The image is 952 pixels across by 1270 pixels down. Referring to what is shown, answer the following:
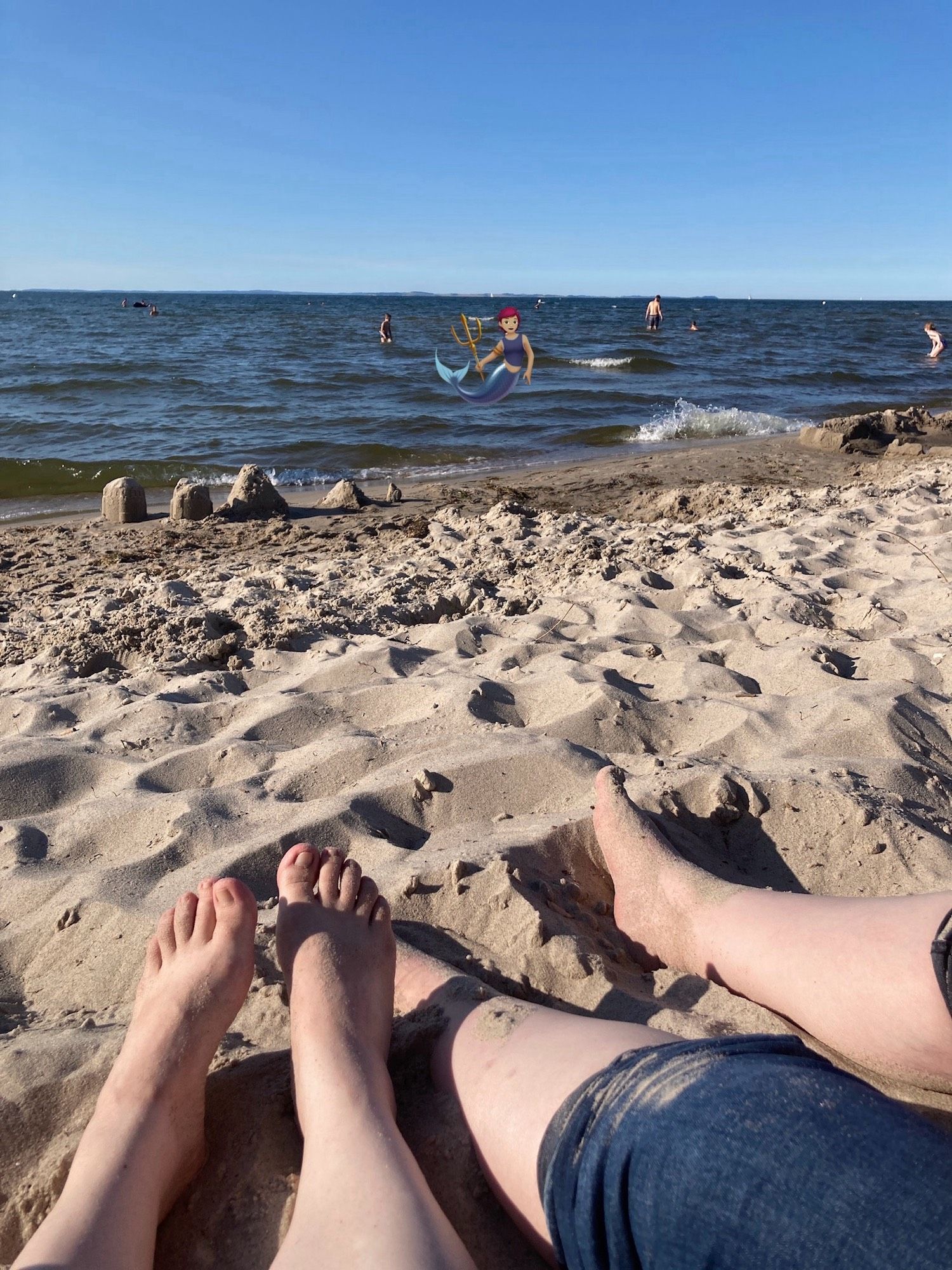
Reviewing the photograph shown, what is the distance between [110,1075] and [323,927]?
1.18 ft

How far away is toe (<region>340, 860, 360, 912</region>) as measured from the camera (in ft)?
4.88

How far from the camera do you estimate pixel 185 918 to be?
4.71ft

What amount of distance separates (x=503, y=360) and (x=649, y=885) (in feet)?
12.3

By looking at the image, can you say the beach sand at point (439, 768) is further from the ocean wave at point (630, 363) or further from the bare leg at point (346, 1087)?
the ocean wave at point (630, 363)

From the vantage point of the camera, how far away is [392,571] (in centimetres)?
374

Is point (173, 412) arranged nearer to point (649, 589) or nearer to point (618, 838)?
point (649, 589)

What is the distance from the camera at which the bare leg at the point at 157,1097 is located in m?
0.97

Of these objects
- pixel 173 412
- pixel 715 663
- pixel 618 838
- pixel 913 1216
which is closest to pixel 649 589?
pixel 715 663

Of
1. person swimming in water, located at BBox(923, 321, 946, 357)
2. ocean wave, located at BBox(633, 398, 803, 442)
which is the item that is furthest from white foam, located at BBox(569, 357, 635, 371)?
person swimming in water, located at BBox(923, 321, 946, 357)

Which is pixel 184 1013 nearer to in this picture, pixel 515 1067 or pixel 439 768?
pixel 515 1067

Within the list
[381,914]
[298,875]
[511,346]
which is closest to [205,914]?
[298,875]

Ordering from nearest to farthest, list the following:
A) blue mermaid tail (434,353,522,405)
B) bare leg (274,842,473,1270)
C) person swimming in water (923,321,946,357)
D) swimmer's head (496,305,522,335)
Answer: bare leg (274,842,473,1270), swimmer's head (496,305,522,335), blue mermaid tail (434,353,522,405), person swimming in water (923,321,946,357)

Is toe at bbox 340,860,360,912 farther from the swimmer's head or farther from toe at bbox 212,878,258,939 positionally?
the swimmer's head

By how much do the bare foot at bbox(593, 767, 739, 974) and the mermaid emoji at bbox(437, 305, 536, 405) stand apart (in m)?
3.30
